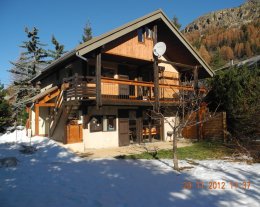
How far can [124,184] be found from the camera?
7.70 meters

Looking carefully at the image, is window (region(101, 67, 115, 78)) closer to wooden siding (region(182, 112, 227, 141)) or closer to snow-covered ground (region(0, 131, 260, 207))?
wooden siding (region(182, 112, 227, 141))

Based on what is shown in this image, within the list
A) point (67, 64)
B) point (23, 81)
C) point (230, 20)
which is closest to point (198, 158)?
point (67, 64)

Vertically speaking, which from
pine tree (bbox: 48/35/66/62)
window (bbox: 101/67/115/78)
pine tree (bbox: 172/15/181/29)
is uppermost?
pine tree (bbox: 172/15/181/29)

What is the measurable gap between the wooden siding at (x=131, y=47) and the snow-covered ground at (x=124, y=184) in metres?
7.40

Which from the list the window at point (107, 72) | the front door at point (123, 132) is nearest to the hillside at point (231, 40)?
the window at point (107, 72)

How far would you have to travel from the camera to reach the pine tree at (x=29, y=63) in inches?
1291

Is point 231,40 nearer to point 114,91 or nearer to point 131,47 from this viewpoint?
point 131,47

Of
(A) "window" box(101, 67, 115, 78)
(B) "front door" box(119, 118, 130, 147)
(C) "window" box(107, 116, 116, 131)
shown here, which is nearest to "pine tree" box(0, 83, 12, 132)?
(A) "window" box(101, 67, 115, 78)

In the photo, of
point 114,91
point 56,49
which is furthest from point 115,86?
point 56,49

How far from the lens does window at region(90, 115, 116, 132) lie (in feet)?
50.9

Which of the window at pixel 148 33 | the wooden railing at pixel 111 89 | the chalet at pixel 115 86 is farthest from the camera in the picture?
the window at pixel 148 33

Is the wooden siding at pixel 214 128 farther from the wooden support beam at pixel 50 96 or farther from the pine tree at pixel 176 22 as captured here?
the pine tree at pixel 176 22

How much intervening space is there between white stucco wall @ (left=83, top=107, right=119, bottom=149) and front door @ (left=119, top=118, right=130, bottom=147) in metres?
0.31

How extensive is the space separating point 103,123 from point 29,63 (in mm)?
22025
